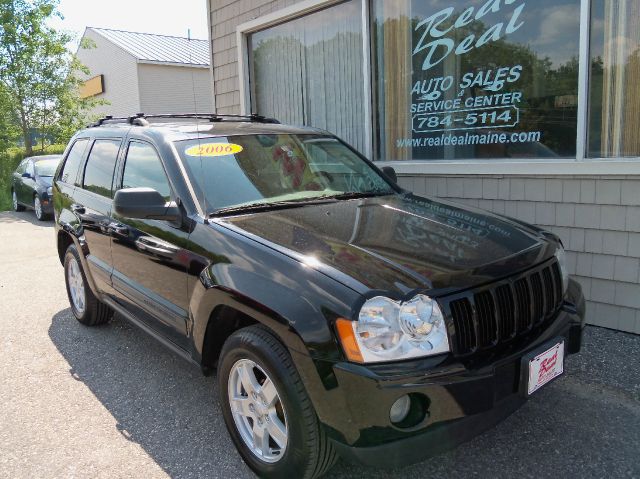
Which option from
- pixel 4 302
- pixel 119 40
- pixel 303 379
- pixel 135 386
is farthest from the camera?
pixel 119 40

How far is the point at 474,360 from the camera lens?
2.22 metres

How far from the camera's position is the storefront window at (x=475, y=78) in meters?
4.43

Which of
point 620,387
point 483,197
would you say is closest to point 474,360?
point 620,387

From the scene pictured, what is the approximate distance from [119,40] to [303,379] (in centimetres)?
2410

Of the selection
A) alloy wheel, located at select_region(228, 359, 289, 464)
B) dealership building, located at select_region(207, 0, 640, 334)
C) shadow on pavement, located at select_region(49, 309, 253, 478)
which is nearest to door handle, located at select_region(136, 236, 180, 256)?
alloy wheel, located at select_region(228, 359, 289, 464)

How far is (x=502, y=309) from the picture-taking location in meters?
2.40

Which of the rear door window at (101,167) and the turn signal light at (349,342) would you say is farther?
the rear door window at (101,167)

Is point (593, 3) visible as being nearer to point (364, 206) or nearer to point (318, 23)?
point (364, 206)

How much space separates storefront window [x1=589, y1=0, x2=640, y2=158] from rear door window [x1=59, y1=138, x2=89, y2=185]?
4.08 meters

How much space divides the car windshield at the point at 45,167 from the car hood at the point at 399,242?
10.5 m

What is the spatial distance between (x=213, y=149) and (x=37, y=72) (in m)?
16.2

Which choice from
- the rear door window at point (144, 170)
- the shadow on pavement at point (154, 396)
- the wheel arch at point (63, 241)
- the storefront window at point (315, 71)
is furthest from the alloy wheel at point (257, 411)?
the storefront window at point (315, 71)

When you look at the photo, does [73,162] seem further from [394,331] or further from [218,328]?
[394,331]

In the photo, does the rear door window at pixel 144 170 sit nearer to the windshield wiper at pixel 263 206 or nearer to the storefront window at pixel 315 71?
the windshield wiper at pixel 263 206
